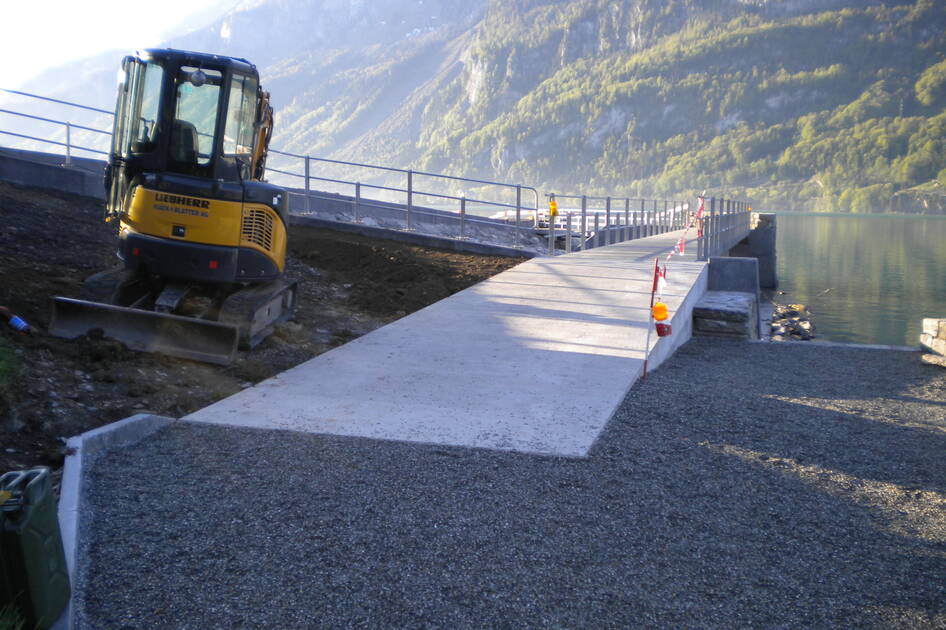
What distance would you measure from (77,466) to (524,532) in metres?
2.57

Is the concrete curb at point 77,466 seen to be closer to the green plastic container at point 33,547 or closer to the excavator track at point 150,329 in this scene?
the green plastic container at point 33,547

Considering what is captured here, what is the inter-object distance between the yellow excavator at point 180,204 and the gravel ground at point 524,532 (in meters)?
2.37

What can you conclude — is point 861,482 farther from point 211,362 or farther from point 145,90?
point 145,90

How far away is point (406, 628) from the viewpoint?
3.60m

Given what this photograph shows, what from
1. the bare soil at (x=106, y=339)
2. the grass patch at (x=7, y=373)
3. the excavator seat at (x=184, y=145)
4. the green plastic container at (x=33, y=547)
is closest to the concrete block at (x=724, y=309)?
the bare soil at (x=106, y=339)

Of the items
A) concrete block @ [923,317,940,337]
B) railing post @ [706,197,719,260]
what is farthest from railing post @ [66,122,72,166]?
concrete block @ [923,317,940,337]

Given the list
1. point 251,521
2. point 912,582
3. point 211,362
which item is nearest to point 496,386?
point 211,362

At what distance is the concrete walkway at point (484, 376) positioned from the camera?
616cm

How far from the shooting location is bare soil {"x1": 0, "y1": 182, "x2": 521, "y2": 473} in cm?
636

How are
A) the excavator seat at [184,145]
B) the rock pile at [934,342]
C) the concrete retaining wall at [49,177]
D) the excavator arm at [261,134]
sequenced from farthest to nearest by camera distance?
the concrete retaining wall at [49,177]
the rock pile at [934,342]
the excavator arm at [261,134]
the excavator seat at [184,145]

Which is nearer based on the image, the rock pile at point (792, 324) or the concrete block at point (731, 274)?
the concrete block at point (731, 274)

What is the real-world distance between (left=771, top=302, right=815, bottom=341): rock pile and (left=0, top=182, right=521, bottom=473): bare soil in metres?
10.7

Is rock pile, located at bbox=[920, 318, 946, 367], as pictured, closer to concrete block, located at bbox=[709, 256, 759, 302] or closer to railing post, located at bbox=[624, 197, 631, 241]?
concrete block, located at bbox=[709, 256, 759, 302]

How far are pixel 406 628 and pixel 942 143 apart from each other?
21566cm
